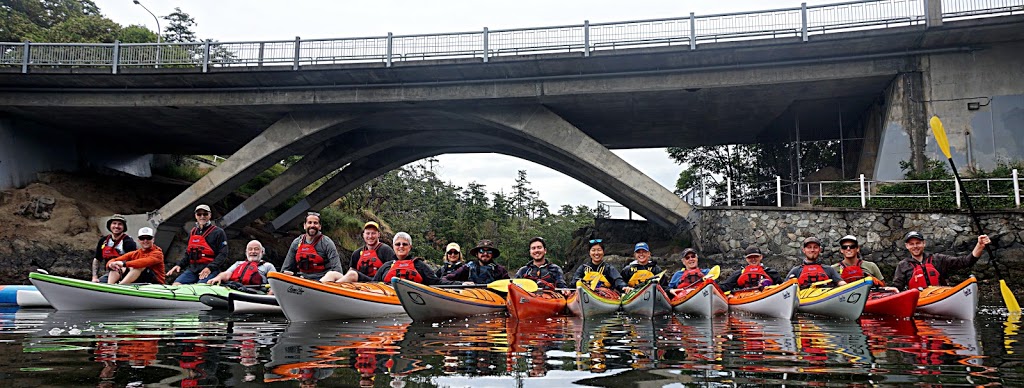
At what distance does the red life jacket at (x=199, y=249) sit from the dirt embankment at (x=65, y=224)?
11.4 metres

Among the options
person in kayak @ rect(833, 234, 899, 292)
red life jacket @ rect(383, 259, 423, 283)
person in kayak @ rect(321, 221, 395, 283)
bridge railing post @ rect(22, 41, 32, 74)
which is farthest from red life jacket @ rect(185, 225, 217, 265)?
bridge railing post @ rect(22, 41, 32, 74)

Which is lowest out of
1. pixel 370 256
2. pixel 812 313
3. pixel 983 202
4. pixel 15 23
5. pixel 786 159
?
pixel 812 313

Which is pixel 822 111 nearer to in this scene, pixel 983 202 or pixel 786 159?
pixel 786 159

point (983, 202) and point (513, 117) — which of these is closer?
point (983, 202)

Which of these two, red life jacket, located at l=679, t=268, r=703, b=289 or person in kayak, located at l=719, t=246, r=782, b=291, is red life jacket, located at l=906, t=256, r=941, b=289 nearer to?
person in kayak, located at l=719, t=246, r=782, b=291

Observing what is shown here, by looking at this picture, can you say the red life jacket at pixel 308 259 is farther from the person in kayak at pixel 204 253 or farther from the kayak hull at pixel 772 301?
the kayak hull at pixel 772 301

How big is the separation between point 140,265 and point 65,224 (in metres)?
14.1

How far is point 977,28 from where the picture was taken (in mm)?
14984

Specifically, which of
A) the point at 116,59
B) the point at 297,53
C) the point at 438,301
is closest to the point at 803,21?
the point at 438,301

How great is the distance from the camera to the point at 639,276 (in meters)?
10.3

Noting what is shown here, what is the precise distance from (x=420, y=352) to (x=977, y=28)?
15945 millimetres

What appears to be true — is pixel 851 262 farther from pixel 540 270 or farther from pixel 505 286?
pixel 505 286

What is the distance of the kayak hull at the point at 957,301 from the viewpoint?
770 centimetres

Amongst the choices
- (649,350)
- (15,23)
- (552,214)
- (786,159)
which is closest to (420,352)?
(649,350)
